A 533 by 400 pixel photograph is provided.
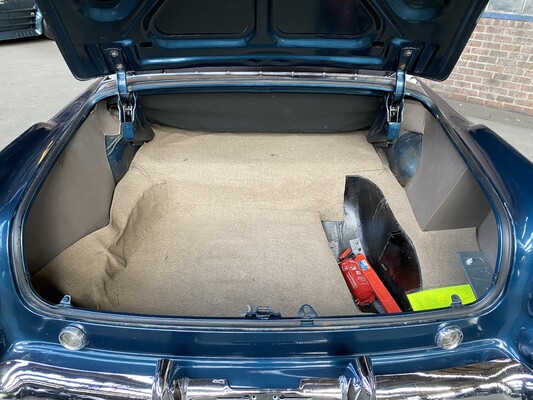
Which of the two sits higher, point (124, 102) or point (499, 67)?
point (124, 102)

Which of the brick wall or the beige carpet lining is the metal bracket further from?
the brick wall

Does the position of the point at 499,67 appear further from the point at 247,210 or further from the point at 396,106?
the point at 247,210

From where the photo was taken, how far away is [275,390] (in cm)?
105

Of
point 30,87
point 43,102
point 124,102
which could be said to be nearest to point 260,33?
point 124,102

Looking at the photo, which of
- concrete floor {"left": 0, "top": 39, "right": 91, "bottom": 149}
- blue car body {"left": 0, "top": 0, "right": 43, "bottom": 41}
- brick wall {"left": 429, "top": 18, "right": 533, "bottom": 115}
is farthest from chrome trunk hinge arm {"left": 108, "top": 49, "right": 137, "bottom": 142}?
blue car body {"left": 0, "top": 0, "right": 43, "bottom": 41}

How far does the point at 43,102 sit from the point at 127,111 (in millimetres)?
3374

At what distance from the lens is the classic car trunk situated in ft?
4.82

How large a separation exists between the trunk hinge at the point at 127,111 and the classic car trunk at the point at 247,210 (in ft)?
0.22

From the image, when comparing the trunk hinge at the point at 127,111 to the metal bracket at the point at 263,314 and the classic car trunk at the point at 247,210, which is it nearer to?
the classic car trunk at the point at 247,210

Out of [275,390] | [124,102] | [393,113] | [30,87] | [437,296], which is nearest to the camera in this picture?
[275,390]

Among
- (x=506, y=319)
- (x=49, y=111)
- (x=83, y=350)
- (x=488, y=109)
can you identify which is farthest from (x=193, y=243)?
(x=488, y=109)

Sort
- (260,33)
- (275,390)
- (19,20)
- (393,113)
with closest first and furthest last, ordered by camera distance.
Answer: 1. (275,390)
2. (260,33)
3. (393,113)
4. (19,20)

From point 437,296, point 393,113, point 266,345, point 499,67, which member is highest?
point 393,113

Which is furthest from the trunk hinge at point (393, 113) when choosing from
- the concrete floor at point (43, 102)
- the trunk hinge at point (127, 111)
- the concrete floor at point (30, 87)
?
the concrete floor at point (30, 87)
